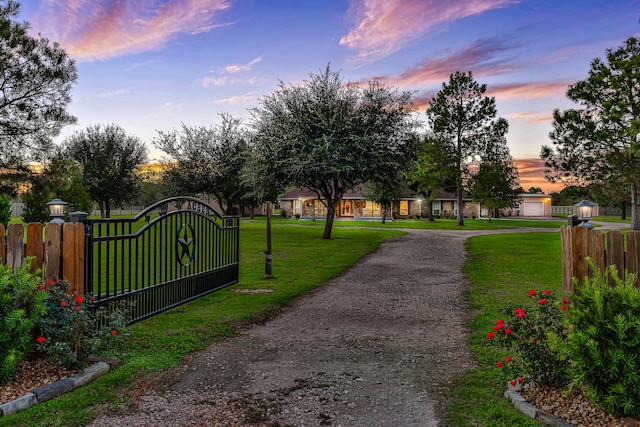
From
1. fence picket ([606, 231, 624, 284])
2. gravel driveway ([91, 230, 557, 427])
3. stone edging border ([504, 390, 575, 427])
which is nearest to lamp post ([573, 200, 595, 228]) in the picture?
fence picket ([606, 231, 624, 284])

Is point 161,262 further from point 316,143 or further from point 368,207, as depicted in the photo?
point 368,207

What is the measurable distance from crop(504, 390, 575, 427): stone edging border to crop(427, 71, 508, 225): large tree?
39424 mm

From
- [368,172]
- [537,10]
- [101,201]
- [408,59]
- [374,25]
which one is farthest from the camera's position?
[101,201]

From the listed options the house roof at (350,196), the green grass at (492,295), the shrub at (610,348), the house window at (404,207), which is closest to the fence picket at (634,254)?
the green grass at (492,295)

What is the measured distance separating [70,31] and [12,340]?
15.4 meters

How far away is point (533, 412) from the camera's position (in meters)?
3.47

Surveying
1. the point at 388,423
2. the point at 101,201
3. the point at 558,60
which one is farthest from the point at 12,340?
the point at 101,201

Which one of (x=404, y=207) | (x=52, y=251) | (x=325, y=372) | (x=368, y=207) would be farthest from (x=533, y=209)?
(x=52, y=251)

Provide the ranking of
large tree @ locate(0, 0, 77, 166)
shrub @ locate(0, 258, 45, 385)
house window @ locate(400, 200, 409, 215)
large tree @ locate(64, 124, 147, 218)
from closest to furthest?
shrub @ locate(0, 258, 45, 385)
large tree @ locate(0, 0, 77, 166)
large tree @ locate(64, 124, 147, 218)
house window @ locate(400, 200, 409, 215)

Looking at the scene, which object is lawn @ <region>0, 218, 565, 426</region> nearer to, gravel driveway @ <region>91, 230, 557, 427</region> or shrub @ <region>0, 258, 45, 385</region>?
gravel driveway @ <region>91, 230, 557, 427</region>

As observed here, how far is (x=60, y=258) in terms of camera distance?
4984mm

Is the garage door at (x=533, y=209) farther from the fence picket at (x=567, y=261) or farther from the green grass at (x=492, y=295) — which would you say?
the fence picket at (x=567, y=261)

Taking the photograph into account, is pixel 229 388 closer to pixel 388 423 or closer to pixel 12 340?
pixel 388 423

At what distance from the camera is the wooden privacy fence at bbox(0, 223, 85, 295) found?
4.91 metres
